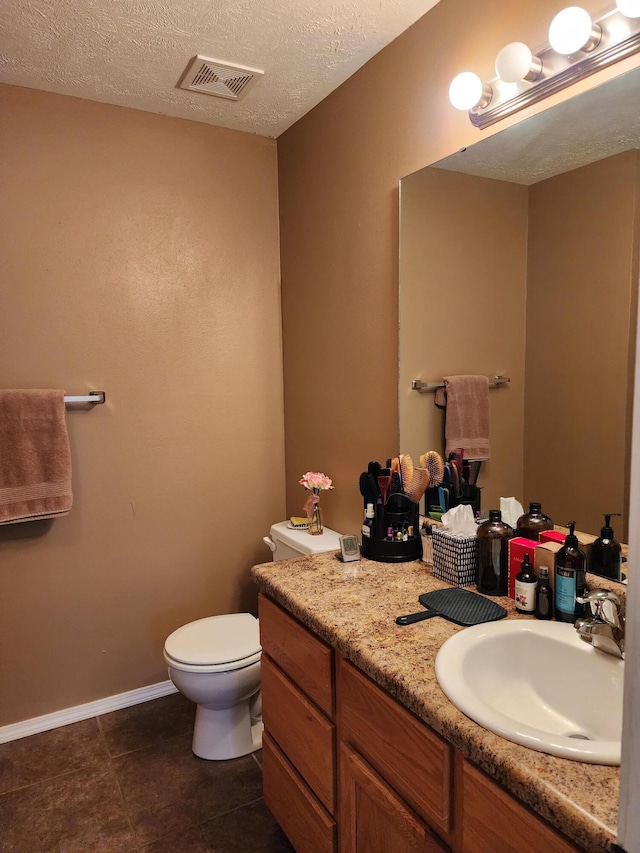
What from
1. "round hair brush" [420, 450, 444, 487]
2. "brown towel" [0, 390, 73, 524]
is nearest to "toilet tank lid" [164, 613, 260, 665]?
"brown towel" [0, 390, 73, 524]

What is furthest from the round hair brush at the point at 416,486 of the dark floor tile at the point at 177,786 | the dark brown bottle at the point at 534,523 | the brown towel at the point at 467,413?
the dark floor tile at the point at 177,786

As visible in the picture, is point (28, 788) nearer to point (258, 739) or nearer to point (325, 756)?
point (258, 739)

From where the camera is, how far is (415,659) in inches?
46.0

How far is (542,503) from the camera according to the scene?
1.55m

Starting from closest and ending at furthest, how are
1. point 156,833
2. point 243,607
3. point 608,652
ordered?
point 608,652 → point 156,833 → point 243,607

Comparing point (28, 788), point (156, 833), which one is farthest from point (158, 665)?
point (156, 833)

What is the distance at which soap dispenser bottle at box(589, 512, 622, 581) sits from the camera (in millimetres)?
1355

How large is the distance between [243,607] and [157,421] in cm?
100

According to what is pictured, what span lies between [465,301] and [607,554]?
819 mm

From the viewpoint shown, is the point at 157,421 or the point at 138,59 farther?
the point at 157,421

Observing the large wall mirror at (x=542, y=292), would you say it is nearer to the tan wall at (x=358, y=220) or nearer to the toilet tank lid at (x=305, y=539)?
the tan wall at (x=358, y=220)

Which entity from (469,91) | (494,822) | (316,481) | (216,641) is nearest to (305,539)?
(316,481)

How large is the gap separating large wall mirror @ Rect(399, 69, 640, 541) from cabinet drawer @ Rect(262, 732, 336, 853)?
92 centimetres

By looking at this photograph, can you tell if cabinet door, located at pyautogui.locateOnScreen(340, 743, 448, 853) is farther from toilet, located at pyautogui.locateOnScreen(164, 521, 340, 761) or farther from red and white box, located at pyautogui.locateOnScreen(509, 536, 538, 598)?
toilet, located at pyautogui.locateOnScreen(164, 521, 340, 761)
